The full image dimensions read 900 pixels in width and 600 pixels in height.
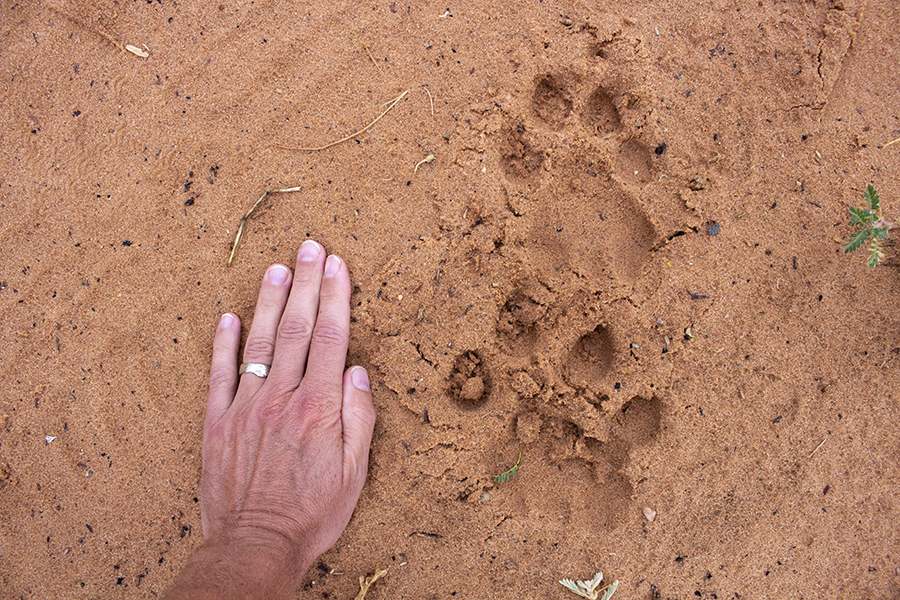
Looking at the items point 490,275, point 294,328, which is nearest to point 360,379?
point 294,328

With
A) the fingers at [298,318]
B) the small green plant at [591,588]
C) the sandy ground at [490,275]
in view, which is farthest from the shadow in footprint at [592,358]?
the fingers at [298,318]

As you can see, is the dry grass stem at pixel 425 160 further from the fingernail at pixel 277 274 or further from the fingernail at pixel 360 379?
the fingernail at pixel 360 379

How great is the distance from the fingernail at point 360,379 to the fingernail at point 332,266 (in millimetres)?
386

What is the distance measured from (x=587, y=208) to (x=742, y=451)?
1.14 metres

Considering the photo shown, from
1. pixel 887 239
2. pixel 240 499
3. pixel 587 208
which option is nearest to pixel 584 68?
pixel 587 208

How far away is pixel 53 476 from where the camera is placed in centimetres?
228

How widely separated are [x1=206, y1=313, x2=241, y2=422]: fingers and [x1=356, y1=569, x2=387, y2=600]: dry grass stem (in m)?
0.86

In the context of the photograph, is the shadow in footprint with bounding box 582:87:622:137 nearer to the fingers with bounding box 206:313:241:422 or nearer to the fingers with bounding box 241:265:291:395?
the fingers with bounding box 241:265:291:395

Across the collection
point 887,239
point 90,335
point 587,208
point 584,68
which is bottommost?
point 90,335

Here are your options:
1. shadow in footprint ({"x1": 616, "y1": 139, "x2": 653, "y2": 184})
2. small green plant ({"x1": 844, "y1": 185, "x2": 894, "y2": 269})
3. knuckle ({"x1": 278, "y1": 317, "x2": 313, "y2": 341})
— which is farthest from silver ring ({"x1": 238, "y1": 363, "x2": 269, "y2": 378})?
small green plant ({"x1": 844, "y1": 185, "x2": 894, "y2": 269})

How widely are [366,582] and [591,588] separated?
87cm

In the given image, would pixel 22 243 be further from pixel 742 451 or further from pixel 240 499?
pixel 742 451

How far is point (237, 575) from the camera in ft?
6.20

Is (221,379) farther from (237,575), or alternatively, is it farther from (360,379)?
(237,575)
